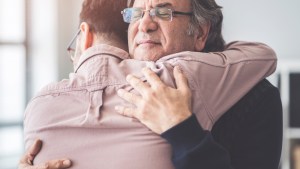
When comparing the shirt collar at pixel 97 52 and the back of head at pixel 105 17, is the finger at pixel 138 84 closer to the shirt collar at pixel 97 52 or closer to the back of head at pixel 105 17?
the shirt collar at pixel 97 52

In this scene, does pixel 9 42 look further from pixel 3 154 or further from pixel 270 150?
pixel 270 150

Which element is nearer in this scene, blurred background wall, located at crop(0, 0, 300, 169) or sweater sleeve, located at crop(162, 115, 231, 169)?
sweater sleeve, located at crop(162, 115, 231, 169)

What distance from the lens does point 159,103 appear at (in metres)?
0.98

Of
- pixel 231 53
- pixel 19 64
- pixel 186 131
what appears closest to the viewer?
pixel 186 131

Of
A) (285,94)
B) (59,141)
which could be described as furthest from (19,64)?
(59,141)

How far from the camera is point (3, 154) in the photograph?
3203mm

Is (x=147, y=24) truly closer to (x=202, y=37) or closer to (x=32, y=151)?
(x=202, y=37)

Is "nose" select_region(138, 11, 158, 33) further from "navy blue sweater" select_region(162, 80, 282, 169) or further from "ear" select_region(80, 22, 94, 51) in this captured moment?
"navy blue sweater" select_region(162, 80, 282, 169)

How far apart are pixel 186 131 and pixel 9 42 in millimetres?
2652

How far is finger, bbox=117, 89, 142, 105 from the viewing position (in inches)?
39.6

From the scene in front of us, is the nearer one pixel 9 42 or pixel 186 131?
pixel 186 131

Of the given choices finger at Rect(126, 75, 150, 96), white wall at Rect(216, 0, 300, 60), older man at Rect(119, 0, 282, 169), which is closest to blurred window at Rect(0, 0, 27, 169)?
white wall at Rect(216, 0, 300, 60)

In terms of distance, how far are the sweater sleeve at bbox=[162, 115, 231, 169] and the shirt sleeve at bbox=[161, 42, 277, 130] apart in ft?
0.18

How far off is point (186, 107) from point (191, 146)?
0.28 feet
